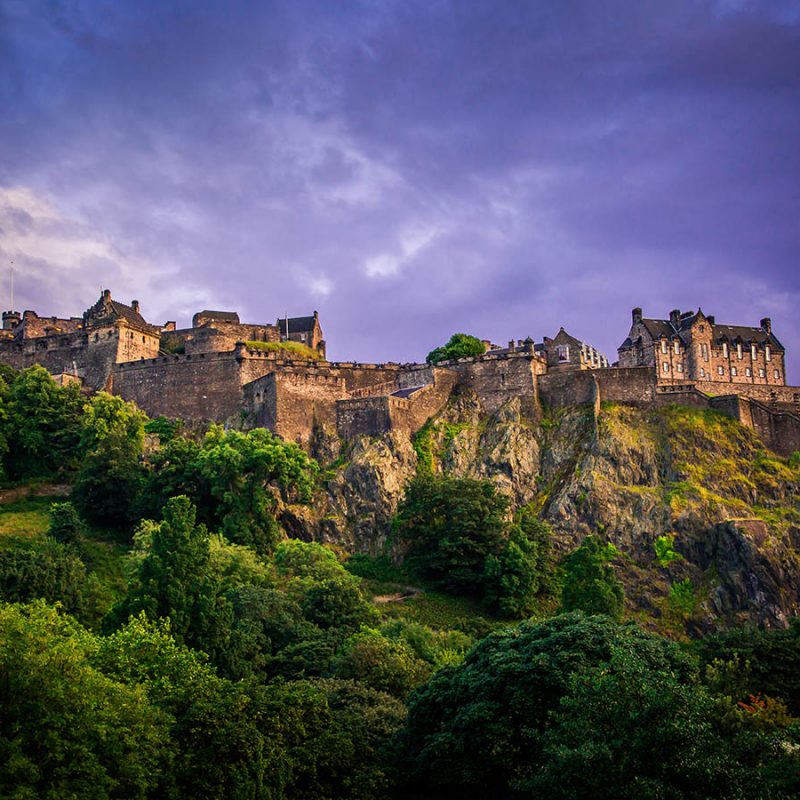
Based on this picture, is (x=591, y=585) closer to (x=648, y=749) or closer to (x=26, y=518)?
(x=648, y=749)

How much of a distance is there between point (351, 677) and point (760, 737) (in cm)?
1926

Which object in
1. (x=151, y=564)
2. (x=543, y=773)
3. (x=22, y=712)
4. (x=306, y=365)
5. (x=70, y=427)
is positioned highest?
(x=306, y=365)

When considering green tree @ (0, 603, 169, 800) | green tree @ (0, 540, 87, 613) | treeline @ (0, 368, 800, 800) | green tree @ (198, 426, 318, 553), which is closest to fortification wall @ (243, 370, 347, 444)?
treeline @ (0, 368, 800, 800)

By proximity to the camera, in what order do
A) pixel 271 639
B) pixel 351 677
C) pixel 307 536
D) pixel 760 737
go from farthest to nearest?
pixel 307 536 < pixel 271 639 < pixel 351 677 < pixel 760 737

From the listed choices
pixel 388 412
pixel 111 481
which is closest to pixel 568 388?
pixel 388 412

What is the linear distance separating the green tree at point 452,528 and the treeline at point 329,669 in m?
0.15

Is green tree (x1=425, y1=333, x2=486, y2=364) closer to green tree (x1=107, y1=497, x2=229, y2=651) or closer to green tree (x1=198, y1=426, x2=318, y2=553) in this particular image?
green tree (x1=198, y1=426, x2=318, y2=553)

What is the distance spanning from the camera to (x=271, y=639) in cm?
4859

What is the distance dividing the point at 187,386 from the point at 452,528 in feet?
78.7

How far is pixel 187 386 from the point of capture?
7575 centimetres

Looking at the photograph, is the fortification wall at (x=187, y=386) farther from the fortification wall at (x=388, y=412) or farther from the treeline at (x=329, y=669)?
the treeline at (x=329, y=669)

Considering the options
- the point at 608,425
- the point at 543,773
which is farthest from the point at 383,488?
the point at 543,773

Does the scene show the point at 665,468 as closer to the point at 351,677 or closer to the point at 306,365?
the point at 306,365

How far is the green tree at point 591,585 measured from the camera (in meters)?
55.4
